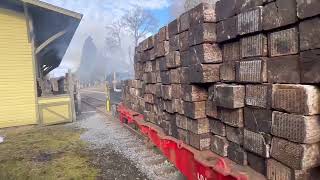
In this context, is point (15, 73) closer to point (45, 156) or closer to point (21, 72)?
point (21, 72)

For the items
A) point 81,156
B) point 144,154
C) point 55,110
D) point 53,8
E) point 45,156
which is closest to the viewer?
point 144,154

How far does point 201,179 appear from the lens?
11.6 feet

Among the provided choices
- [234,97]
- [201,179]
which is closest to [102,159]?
[201,179]

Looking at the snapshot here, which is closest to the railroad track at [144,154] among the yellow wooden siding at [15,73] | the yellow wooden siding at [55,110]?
the yellow wooden siding at [55,110]

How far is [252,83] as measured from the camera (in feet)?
10.5

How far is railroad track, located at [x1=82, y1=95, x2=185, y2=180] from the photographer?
215 inches

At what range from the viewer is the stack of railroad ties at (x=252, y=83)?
2.54 metres

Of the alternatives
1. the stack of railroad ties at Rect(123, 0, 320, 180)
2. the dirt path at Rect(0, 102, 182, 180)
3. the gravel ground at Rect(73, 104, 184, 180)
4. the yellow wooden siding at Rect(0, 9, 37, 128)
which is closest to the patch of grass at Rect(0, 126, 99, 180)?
the dirt path at Rect(0, 102, 182, 180)

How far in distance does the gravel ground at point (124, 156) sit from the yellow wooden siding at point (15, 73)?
308 centimetres

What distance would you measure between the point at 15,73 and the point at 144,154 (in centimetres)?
728

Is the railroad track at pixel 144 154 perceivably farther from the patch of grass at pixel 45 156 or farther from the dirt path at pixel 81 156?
the patch of grass at pixel 45 156

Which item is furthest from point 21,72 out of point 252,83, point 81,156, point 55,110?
point 252,83

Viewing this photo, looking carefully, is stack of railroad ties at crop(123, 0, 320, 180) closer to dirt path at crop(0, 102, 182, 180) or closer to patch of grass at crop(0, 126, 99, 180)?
dirt path at crop(0, 102, 182, 180)

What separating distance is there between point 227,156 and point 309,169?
49.5 inches
